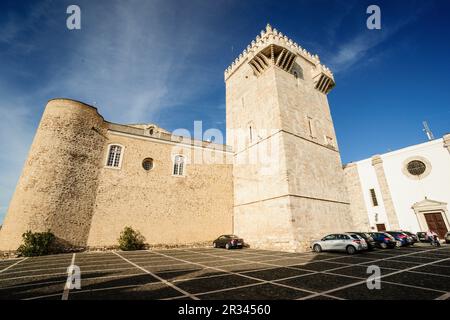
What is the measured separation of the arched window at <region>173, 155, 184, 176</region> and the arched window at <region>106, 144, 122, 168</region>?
4.48 meters

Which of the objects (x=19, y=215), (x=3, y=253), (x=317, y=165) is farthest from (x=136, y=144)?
(x=317, y=165)

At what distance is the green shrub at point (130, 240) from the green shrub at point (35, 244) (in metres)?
3.97

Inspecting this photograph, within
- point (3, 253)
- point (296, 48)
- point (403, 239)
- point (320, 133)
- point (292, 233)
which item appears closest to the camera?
point (3, 253)

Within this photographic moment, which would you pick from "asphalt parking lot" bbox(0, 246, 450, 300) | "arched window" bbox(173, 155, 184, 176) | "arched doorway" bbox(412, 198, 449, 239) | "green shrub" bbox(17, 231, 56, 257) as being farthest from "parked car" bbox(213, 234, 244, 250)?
"arched doorway" bbox(412, 198, 449, 239)

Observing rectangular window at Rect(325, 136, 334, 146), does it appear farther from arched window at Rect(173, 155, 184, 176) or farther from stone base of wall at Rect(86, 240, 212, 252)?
stone base of wall at Rect(86, 240, 212, 252)

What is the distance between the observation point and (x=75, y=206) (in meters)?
14.3

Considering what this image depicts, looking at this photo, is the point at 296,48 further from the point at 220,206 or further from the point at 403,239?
the point at 403,239

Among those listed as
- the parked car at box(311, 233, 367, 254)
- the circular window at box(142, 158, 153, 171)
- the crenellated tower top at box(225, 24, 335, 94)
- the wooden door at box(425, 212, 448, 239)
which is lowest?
the parked car at box(311, 233, 367, 254)

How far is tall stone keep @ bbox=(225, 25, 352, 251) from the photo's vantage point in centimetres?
1495

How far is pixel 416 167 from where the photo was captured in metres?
21.0

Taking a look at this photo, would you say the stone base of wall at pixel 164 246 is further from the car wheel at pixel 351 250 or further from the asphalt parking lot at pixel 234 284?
the car wheel at pixel 351 250

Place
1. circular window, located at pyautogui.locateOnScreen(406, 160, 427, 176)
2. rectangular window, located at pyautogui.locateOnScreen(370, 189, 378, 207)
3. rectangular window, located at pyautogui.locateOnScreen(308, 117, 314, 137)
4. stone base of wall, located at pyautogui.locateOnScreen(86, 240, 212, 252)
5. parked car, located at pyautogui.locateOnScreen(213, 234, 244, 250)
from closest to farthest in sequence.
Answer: stone base of wall, located at pyautogui.locateOnScreen(86, 240, 212, 252)
parked car, located at pyautogui.locateOnScreen(213, 234, 244, 250)
rectangular window, located at pyautogui.locateOnScreen(308, 117, 314, 137)
circular window, located at pyautogui.locateOnScreen(406, 160, 427, 176)
rectangular window, located at pyautogui.locateOnScreen(370, 189, 378, 207)

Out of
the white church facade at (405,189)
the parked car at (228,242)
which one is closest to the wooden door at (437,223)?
the white church facade at (405,189)

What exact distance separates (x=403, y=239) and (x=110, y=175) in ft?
74.7
